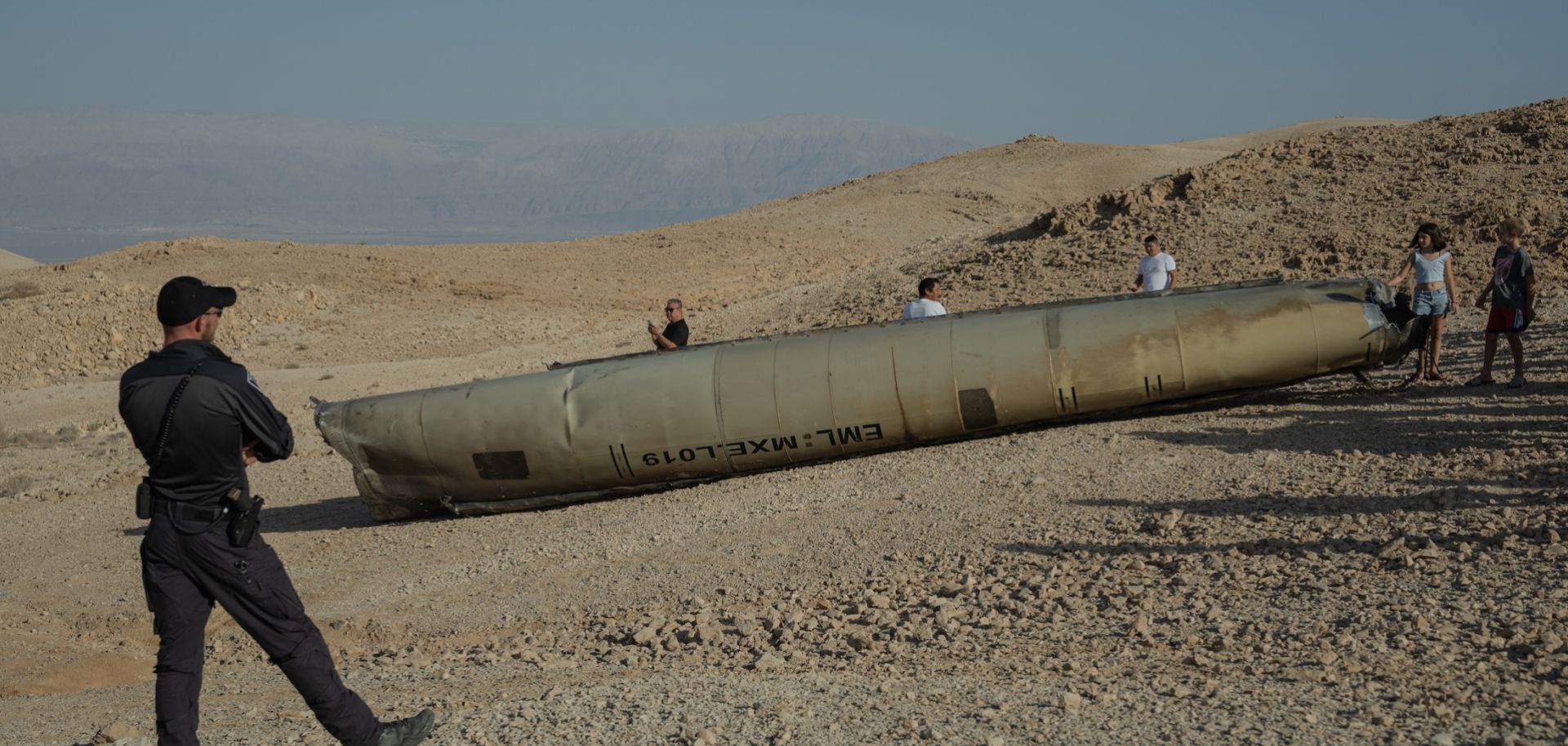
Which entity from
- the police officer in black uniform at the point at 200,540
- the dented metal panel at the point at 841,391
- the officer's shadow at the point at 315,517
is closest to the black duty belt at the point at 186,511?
the police officer in black uniform at the point at 200,540

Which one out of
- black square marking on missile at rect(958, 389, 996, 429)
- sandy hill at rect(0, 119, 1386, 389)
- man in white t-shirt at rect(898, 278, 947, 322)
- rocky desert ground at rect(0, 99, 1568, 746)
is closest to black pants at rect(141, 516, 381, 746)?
rocky desert ground at rect(0, 99, 1568, 746)

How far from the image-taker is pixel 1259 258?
17828 millimetres

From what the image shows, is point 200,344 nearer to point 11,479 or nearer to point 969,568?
point 969,568

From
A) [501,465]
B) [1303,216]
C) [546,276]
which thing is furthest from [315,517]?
[546,276]

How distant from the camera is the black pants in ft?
17.0

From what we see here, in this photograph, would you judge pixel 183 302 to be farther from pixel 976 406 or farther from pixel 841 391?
pixel 976 406

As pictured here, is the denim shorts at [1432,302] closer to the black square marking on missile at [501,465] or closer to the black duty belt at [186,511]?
the black square marking on missile at [501,465]

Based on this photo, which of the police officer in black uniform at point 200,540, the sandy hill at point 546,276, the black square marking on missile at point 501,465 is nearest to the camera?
the police officer in black uniform at point 200,540

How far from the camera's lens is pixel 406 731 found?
215 inches

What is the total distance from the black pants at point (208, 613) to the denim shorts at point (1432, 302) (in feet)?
31.2

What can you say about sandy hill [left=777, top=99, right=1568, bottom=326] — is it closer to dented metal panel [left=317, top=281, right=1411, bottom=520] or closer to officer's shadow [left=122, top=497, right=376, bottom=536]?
dented metal panel [left=317, top=281, right=1411, bottom=520]

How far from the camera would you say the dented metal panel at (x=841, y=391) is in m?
10.9

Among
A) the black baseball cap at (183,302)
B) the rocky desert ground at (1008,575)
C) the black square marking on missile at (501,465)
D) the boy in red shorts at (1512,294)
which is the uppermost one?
the black baseball cap at (183,302)

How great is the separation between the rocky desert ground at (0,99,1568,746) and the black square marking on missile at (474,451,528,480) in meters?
0.42
